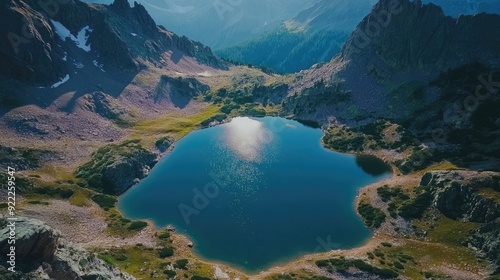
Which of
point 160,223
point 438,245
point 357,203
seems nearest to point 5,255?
point 160,223

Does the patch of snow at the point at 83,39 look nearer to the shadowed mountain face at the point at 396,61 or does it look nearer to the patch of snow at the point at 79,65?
the patch of snow at the point at 79,65

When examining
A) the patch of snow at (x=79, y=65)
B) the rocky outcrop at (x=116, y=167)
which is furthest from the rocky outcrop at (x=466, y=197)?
the patch of snow at (x=79, y=65)

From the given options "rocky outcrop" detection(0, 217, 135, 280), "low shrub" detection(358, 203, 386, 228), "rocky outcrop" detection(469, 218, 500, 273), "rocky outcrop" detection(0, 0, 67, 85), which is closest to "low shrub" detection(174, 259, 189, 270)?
"rocky outcrop" detection(0, 217, 135, 280)

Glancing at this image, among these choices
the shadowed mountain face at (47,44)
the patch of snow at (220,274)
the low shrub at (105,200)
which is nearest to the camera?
the patch of snow at (220,274)

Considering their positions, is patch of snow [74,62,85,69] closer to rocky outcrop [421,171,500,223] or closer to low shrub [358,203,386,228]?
low shrub [358,203,386,228]

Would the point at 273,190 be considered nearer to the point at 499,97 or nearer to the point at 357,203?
the point at 357,203

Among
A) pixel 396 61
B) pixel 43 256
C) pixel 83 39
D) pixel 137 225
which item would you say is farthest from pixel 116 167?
pixel 396 61
